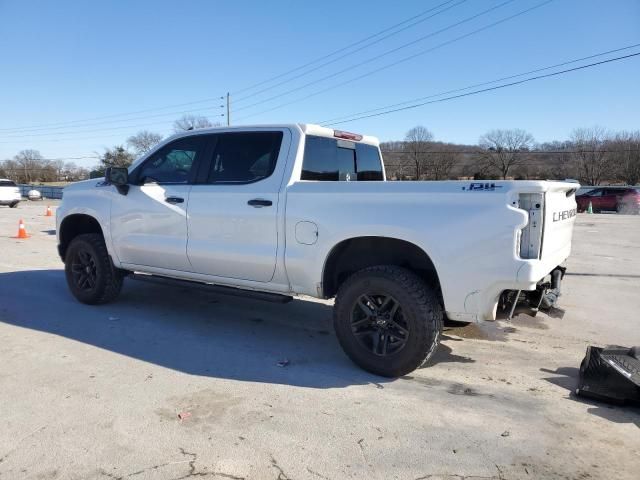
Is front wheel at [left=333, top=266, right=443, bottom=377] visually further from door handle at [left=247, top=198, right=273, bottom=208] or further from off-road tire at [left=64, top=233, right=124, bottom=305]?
off-road tire at [left=64, top=233, right=124, bottom=305]

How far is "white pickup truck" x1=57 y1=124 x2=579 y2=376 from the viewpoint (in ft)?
11.3

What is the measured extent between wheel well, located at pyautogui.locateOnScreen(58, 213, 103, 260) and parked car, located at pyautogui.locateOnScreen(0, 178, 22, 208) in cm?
2718

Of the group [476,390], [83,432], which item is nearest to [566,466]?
Answer: [476,390]

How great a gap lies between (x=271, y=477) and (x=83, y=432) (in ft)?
4.20

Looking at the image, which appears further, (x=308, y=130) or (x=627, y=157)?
(x=627, y=157)

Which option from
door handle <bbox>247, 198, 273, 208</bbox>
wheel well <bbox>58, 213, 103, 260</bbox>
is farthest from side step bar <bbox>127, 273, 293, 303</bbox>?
wheel well <bbox>58, 213, 103, 260</bbox>

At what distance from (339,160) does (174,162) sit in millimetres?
1760

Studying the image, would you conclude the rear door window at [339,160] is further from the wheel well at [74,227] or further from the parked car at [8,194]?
the parked car at [8,194]

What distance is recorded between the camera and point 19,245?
11734mm

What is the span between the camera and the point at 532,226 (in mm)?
3330

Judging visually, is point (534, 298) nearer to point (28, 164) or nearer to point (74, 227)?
point (74, 227)

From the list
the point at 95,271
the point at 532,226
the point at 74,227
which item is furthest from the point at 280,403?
the point at 74,227

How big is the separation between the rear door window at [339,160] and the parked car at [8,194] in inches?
1171

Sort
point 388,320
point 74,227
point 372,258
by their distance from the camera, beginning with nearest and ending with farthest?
point 388,320 < point 372,258 < point 74,227
